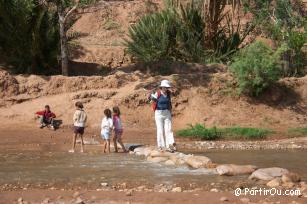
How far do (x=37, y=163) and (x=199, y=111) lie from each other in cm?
885

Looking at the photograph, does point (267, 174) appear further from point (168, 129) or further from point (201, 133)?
point (201, 133)

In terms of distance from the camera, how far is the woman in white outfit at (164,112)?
13477 mm

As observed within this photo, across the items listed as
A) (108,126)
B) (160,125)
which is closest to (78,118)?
(108,126)

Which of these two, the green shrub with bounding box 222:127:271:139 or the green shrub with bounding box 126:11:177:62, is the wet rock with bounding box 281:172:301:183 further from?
the green shrub with bounding box 126:11:177:62

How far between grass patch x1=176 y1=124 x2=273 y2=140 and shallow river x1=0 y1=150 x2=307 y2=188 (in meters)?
2.87

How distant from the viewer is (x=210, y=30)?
79.9 feet

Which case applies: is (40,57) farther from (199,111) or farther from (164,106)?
(164,106)

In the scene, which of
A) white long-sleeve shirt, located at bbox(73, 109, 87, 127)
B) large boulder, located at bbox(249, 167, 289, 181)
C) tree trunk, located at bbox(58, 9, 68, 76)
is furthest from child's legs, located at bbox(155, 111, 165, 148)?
tree trunk, located at bbox(58, 9, 68, 76)

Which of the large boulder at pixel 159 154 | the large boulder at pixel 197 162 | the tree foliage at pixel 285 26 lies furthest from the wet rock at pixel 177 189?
the tree foliage at pixel 285 26

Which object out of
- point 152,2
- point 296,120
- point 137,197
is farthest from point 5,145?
point 152,2

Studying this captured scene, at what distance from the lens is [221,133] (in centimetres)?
1814

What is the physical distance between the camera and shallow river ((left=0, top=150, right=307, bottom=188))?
10039 mm

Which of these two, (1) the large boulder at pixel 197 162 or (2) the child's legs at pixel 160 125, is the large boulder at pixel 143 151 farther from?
(1) the large boulder at pixel 197 162

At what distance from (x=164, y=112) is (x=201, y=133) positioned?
4.51 m
